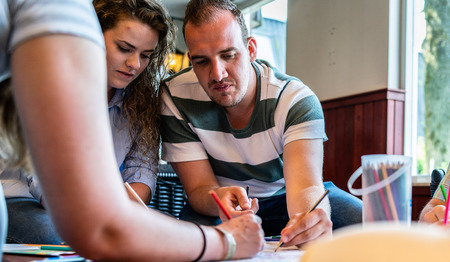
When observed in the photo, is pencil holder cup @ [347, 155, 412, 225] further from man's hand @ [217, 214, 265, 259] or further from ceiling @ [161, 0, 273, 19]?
ceiling @ [161, 0, 273, 19]

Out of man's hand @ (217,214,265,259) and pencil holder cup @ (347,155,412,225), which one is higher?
pencil holder cup @ (347,155,412,225)

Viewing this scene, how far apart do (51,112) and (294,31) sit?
4.25 m

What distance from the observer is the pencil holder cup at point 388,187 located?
2.78 ft

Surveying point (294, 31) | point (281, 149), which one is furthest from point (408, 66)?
point (281, 149)

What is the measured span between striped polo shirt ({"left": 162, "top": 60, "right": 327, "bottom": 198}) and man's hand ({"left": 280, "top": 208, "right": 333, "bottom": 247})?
58cm

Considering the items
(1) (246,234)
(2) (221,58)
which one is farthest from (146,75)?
(1) (246,234)

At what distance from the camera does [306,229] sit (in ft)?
3.81

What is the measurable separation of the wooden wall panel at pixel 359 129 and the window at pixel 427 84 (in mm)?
108

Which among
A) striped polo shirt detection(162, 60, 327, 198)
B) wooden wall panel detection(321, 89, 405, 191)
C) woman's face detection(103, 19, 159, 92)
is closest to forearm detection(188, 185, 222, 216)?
striped polo shirt detection(162, 60, 327, 198)

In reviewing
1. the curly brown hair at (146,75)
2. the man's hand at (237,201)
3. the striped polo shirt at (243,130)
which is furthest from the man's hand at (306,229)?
the curly brown hair at (146,75)

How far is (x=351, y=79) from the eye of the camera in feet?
12.8

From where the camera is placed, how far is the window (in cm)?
338

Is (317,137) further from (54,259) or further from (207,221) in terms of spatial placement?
(54,259)

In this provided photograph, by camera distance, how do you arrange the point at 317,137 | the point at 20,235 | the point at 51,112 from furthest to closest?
the point at 317,137 → the point at 20,235 → the point at 51,112
